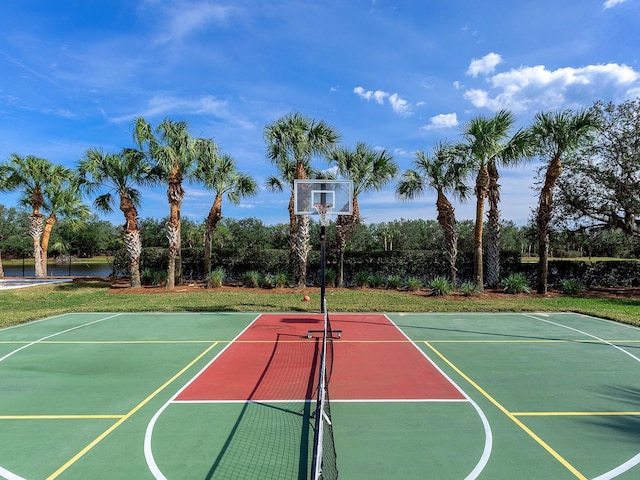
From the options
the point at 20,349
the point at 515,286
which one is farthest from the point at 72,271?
the point at 515,286

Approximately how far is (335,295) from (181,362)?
10.5 meters

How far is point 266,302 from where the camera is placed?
16.5 metres

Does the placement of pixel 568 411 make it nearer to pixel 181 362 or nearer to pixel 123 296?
pixel 181 362

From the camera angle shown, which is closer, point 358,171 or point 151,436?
point 151,436

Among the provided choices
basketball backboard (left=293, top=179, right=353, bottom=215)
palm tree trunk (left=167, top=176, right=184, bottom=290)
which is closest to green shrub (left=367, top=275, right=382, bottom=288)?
basketball backboard (left=293, top=179, right=353, bottom=215)

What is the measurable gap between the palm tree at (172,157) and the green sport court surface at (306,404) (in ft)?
30.1

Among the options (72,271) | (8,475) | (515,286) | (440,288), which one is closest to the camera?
(8,475)

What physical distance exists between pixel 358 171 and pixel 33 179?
20.7 m

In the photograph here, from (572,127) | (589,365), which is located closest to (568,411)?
(589,365)

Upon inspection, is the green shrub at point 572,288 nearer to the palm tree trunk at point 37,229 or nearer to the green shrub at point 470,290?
the green shrub at point 470,290

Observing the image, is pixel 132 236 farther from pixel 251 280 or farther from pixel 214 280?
pixel 251 280

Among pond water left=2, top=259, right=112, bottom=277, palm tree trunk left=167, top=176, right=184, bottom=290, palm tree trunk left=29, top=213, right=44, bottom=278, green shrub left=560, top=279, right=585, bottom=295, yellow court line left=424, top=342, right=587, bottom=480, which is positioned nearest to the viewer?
yellow court line left=424, top=342, right=587, bottom=480

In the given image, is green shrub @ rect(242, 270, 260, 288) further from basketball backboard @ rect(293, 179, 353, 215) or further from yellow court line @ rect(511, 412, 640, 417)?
yellow court line @ rect(511, 412, 640, 417)

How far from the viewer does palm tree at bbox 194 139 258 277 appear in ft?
66.6
